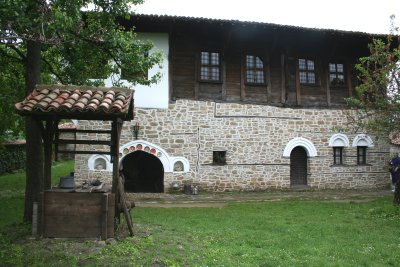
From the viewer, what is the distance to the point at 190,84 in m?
13.1

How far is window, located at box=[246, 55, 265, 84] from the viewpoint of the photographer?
13.8 meters

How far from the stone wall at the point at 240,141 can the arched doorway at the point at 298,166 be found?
327 millimetres

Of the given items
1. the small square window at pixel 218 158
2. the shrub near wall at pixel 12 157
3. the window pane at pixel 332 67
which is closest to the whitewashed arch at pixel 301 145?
the small square window at pixel 218 158

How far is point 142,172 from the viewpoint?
1463 cm

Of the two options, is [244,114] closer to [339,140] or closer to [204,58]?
[204,58]

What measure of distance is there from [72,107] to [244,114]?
8.71m

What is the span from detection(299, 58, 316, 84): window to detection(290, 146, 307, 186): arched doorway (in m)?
2.65

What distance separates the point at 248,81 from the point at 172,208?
5.95 meters

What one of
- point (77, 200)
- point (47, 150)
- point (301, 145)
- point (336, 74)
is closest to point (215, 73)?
point (301, 145)

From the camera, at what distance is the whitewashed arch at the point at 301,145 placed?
13.7 meters

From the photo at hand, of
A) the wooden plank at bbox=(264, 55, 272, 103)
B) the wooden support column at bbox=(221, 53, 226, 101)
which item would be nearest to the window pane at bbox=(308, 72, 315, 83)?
the wooden plank at bbox=(264, 55, 272, 103)

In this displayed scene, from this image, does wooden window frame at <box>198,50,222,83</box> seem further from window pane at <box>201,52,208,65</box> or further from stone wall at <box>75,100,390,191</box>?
stone wall at <box>75,100,390,191</box>

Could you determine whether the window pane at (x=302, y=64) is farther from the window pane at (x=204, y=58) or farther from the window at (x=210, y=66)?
the window pane at (x=204, y=58)

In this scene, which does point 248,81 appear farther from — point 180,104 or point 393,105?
point 393,105
